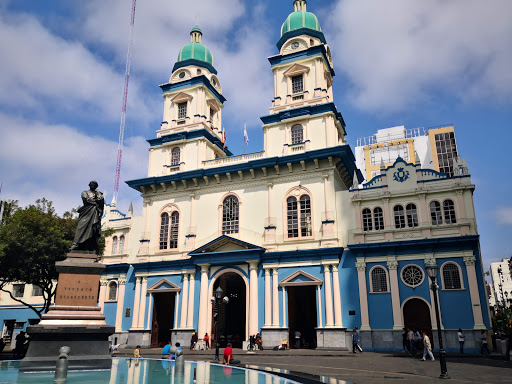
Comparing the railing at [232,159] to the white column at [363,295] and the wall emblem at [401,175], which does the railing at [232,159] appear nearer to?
the wall emblem at [401,175]

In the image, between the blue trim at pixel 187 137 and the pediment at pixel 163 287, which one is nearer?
the pediment at pixel 163 287

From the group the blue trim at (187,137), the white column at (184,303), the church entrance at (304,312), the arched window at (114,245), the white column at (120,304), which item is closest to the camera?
the white column at (184,303)

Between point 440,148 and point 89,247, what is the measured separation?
5107 cm

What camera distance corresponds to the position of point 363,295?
84.6ft

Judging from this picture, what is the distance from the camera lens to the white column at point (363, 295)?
25297 mm

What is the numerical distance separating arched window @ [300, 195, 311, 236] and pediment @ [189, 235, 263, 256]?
394 centimetres

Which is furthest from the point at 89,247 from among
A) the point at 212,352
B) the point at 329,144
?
the point at 329,144

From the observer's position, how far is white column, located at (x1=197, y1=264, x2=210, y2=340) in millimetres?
28422

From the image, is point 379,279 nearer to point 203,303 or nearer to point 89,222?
point 203,303

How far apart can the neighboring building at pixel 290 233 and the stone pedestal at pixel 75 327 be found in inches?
601

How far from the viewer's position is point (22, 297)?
39.1m

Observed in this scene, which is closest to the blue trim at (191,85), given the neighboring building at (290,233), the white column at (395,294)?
the neighboring building at (290,233)

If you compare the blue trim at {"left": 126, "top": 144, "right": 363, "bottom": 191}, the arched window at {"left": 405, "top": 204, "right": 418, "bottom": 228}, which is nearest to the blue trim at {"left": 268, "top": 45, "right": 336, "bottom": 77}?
the blue trim at {"left": 126, "top": 144, "right": 363, "bottom": 191}

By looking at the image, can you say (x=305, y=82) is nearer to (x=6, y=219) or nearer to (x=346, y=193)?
(x=346, y=193)
